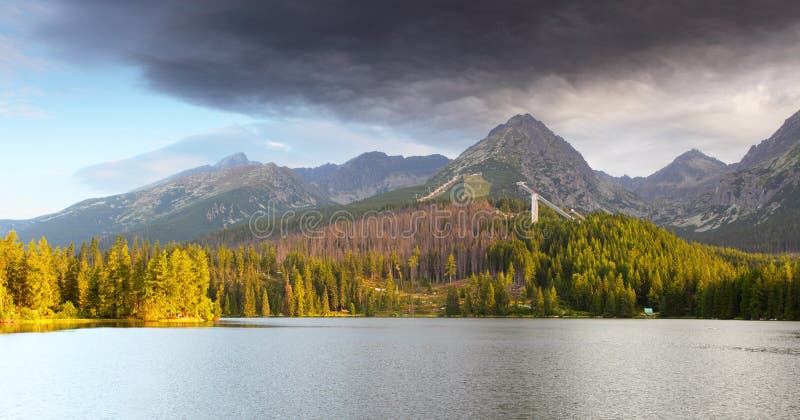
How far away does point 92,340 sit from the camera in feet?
325

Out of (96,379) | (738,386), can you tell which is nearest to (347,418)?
(96,379)

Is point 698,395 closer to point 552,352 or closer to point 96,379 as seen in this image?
point 552,352

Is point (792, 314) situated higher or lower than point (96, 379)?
lower

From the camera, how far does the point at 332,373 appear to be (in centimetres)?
6688

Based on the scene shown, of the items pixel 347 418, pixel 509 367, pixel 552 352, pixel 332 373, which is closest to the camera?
pixel 347 418

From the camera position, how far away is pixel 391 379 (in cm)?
6222

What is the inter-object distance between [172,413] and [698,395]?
151ft

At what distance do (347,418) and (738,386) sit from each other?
133 ft

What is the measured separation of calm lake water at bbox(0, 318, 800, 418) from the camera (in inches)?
1843

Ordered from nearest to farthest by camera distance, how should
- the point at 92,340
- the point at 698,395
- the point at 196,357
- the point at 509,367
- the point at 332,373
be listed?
the point at 698,395
the point at 332,373
the point at 509,367
the point at 196,357
the point at 92,340

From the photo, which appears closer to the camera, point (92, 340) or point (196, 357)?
point (196, 357)

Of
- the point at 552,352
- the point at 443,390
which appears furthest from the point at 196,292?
the point at 443,390

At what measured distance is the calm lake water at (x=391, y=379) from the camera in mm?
46812

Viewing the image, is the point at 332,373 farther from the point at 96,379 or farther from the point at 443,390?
the point at 96,379
